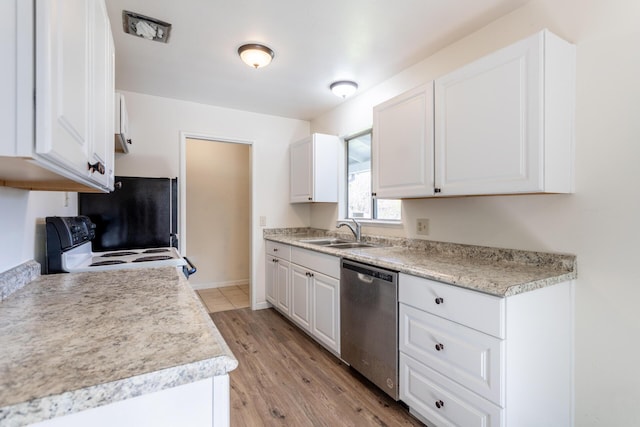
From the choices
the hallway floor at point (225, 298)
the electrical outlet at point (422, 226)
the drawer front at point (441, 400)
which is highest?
the electrical outlet at point (422, 226)

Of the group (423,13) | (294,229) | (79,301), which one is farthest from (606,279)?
(294,229)

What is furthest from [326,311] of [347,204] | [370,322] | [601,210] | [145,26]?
[145,26]

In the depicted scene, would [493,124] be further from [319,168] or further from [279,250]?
[279,250]

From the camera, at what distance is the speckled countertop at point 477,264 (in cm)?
131

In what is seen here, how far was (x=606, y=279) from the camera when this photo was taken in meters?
1.38

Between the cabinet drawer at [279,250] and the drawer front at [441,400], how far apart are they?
1640 mm

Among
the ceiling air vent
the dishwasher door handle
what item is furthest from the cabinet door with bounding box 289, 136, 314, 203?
the ceiling air vent

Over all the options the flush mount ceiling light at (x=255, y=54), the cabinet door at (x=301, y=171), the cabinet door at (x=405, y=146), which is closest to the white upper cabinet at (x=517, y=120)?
the cabinet door at (x=405, y=146)

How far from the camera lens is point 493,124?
152 centimetres

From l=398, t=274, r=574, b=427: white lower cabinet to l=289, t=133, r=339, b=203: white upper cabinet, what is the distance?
1.79m

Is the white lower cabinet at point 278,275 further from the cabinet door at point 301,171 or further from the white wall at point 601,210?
the white wall at point 601,210

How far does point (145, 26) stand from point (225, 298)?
3149 millimetres

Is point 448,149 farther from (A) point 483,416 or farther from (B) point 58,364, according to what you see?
(B) point 58,364

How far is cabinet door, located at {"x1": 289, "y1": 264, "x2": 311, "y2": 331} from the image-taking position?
8.81ft
